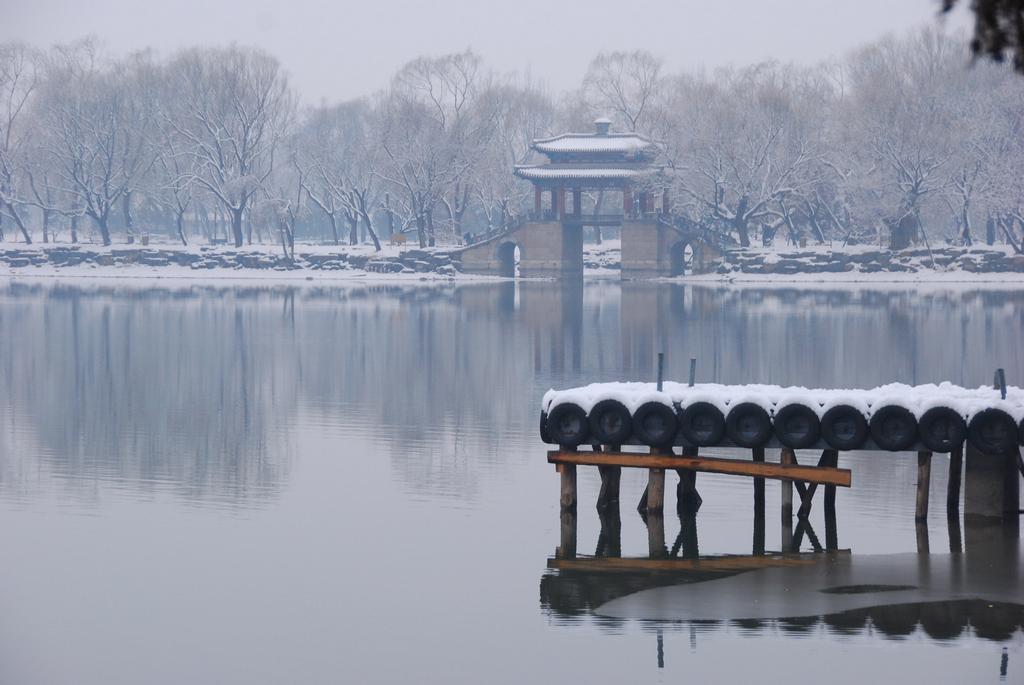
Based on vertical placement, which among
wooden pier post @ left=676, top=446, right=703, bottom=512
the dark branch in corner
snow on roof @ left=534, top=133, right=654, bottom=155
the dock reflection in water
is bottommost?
the dock reflection in water

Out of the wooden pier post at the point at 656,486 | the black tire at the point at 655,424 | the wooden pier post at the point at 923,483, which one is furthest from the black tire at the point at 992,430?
the wooden pier post at the point at 656,486

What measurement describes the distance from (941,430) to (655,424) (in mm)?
3016

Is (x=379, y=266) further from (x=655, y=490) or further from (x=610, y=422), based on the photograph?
(x=610, y=422)

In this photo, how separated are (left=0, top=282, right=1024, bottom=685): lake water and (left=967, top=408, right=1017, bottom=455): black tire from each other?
102cm

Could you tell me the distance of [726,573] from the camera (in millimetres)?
16250

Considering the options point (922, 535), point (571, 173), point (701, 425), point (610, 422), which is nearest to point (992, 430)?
point (922, 535)

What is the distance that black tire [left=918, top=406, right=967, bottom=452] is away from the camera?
17266 mm

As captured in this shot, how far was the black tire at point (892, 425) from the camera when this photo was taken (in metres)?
17.3

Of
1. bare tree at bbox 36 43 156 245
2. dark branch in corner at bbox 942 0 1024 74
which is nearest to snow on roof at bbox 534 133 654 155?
bare tree at bbox 36 43 156 245

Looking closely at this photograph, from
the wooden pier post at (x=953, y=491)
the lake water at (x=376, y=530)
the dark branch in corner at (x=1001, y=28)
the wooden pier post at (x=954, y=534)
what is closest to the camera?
the dark branch in corner at (x=1001, y=28)

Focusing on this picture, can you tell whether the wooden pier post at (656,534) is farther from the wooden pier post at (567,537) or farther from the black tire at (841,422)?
the black tire at (841,422)

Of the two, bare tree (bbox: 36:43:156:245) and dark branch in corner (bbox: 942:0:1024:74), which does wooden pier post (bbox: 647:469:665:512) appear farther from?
bare tree (bbox: 36:43:156:245)

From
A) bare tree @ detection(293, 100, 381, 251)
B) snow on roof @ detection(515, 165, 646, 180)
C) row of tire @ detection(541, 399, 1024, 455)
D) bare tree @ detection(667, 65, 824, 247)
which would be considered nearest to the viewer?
row of tire @ detection(541, 399, 1024, 455)

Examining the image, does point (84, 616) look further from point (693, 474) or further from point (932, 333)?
point (932, 333)
